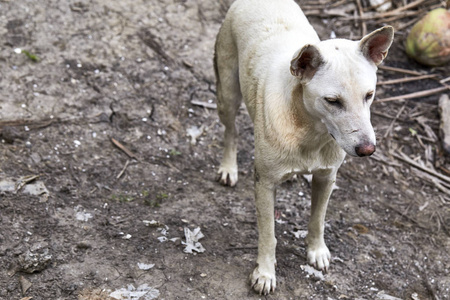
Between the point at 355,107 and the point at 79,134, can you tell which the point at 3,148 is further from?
the point at 355,107

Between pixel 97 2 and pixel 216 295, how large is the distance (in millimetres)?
4309

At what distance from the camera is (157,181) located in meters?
4.96

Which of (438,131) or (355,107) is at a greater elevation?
(355,107)

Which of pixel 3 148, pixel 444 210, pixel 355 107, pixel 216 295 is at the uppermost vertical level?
pixel 355 107

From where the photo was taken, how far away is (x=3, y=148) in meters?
4.81

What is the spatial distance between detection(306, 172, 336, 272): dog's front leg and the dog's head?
94 cm

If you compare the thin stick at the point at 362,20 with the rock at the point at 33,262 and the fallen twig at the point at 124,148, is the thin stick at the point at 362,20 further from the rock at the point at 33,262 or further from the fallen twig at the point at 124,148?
the rock at the point at 33,262

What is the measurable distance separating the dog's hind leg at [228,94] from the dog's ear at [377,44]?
1520 mm

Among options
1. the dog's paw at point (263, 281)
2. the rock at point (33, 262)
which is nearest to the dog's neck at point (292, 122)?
the dog's paw at point (263, 281)

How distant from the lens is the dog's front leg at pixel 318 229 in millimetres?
3955

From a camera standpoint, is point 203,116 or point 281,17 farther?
point 203,116

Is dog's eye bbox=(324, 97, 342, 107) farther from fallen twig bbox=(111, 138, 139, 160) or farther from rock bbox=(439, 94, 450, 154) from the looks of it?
rock bbox=(439, 94, 450, 154)

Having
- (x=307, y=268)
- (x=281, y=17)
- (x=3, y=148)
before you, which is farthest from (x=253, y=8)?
(x=3, y=148)

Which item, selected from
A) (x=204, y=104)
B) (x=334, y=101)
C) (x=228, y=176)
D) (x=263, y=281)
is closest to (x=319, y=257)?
(x=263, y=281)
